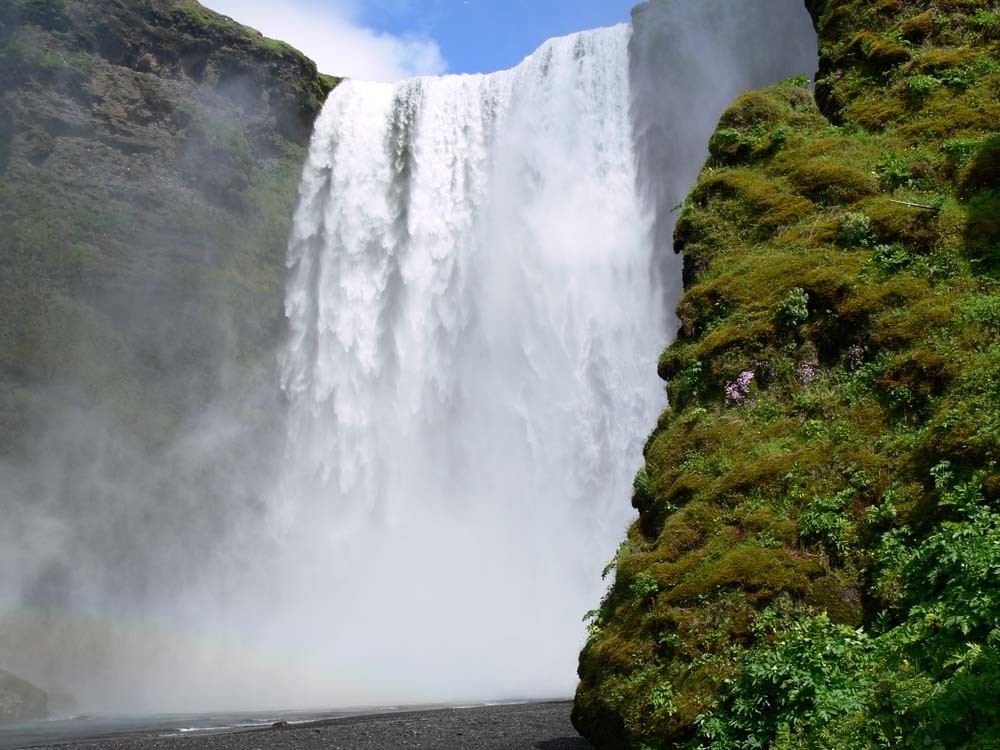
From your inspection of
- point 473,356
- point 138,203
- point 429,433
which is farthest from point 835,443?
point 138,203

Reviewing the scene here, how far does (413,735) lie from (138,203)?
28211 mm

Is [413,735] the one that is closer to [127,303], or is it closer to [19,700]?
[19,700]

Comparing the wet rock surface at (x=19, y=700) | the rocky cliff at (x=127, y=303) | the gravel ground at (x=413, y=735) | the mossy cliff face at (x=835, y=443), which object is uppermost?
the rocky cliff at (x=127, y=303)

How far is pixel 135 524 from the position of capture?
105ft

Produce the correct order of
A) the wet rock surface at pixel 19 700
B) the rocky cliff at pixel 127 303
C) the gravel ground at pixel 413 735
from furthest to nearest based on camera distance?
the rocky cliff at pixel 127 303
the wet rock surface at pixel 19 700
the gravel ground at pixel 413 735

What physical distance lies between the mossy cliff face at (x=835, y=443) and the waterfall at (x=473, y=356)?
1599 cm

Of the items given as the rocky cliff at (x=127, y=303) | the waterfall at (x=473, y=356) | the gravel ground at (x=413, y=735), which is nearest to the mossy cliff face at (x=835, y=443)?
the gravel ground at (x=413, y=735)

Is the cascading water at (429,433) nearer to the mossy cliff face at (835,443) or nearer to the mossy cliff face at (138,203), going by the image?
the mossy cliff face at (138,203)

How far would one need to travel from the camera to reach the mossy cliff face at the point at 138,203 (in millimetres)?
32156

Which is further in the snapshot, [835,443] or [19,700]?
[19,700]

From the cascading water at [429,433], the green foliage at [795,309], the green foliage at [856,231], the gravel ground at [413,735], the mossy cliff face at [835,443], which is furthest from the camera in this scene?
the cascading water at [429,433]

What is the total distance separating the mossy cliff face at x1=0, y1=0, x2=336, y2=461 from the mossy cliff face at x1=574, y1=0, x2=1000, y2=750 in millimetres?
26124

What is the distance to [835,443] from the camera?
344 inches

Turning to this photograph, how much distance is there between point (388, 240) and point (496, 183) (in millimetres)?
5154
